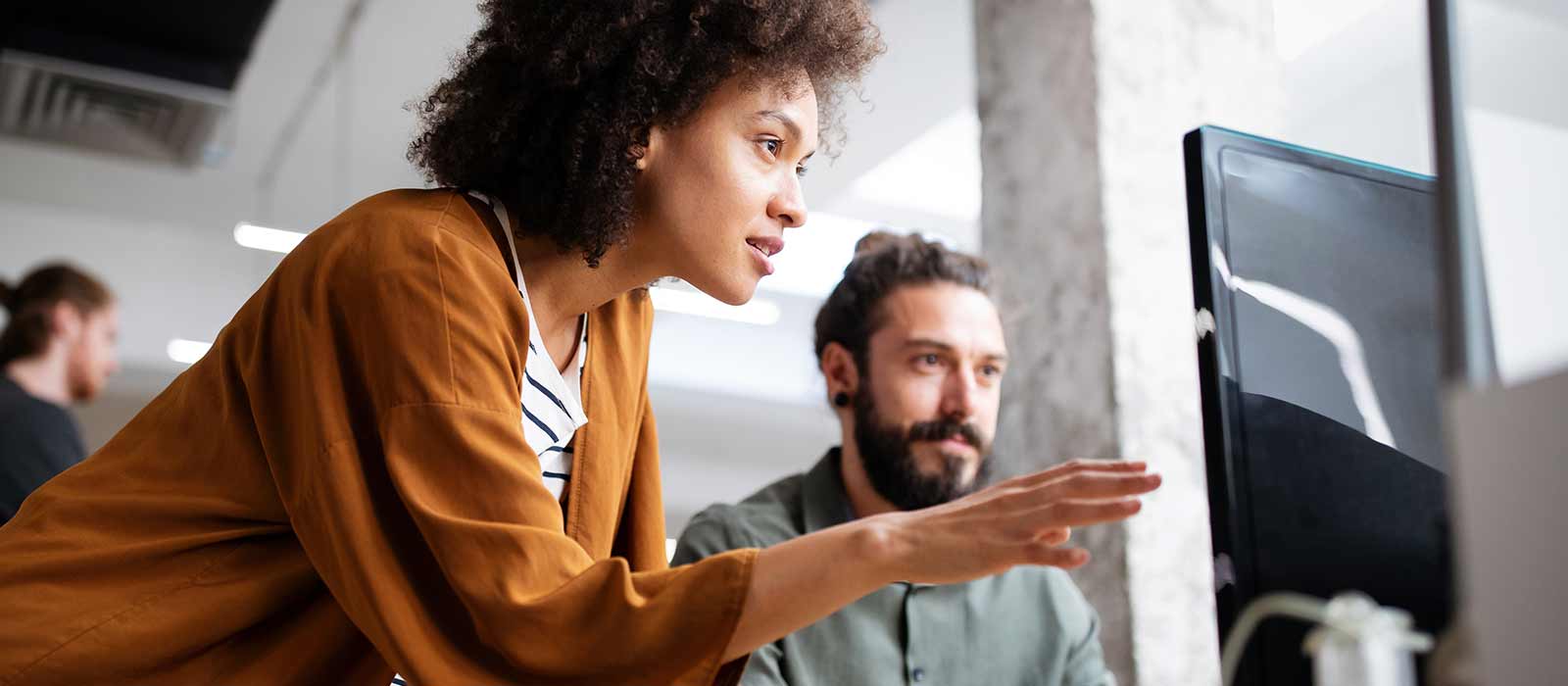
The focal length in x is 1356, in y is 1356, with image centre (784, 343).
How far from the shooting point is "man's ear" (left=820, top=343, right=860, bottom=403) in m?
2.00

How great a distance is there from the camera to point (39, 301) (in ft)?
9.73

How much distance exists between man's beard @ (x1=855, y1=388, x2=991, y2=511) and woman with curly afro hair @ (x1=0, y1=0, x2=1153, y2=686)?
0.55 meters

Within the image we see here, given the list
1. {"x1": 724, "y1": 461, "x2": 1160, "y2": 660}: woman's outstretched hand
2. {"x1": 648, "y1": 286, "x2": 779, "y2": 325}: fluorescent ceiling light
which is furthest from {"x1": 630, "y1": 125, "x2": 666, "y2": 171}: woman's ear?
{"x1": 648, "y1": 286, "x2": 779, "y2": 325}: fluorescent ceiling light

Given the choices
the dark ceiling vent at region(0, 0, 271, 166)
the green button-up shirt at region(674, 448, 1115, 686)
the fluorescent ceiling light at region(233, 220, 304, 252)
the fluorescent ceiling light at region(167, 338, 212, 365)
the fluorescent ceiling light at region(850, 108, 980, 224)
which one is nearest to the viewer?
the green button-up shirt at region(674, 448, 1115, 686)

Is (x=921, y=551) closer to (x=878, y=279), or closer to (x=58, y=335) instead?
(x=878, y=279)

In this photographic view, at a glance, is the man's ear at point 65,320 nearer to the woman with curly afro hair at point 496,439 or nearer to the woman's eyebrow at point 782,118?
the woman with curly afro hair at point 496,439

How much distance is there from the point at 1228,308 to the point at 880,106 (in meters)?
3.47

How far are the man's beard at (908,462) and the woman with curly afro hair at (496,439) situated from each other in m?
0.55

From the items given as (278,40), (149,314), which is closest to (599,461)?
(278,40)

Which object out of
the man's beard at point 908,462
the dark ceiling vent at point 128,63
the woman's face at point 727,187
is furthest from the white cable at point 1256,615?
the dark ceiling vent at point 128,63

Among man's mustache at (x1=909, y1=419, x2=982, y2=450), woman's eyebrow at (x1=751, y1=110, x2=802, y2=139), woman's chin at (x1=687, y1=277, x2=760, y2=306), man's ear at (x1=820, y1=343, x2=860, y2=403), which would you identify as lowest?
man's mustache at (x1=909, y1=419, x2=982, y2=450)

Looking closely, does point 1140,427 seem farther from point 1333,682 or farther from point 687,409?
point 687,409

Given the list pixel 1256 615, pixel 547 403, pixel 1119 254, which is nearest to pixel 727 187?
pixel 547 403

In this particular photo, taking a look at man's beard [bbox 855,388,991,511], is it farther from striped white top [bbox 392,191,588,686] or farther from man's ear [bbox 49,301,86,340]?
man's ear [bbox 49,301,86,340]
